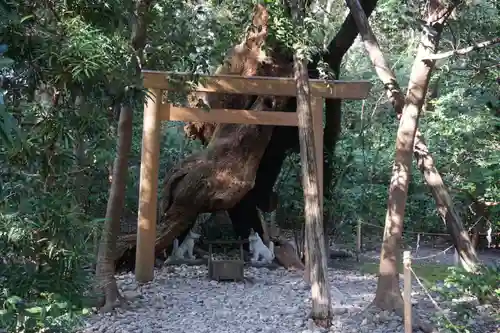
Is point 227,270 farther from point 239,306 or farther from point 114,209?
point 114,209

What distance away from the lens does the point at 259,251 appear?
7.53m

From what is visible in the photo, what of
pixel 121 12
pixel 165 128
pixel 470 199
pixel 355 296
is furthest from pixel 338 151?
pixel 121 12

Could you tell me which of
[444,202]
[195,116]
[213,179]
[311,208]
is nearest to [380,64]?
[444,202]

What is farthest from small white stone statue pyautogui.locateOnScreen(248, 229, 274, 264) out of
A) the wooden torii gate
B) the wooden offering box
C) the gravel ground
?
the wooden torii gate

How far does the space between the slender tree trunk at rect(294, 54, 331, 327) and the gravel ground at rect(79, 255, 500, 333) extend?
208mm

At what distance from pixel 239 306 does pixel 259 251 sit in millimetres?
2025

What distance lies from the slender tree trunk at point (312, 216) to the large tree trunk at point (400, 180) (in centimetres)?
56

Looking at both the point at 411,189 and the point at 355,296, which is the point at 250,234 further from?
the point at 411,189

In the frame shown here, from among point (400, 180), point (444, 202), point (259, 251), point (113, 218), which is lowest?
point (259, 251)

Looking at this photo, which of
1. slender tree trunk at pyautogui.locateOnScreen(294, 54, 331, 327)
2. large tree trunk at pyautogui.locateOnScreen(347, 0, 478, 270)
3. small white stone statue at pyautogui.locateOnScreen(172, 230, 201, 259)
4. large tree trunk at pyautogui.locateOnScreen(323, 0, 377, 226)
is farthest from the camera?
small white stone statue at pyautogui.locateOnScreen(172, 230, 201, 259)

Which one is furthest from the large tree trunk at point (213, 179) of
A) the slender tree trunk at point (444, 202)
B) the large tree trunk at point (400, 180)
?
the large tree trunk at point (400, 180)

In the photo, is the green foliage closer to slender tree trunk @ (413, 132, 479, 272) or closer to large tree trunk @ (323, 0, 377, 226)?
slender tree trunk @ (413, 132, 479, 272)

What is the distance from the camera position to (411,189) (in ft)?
35.1

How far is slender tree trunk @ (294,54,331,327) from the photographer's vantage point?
187 inches
